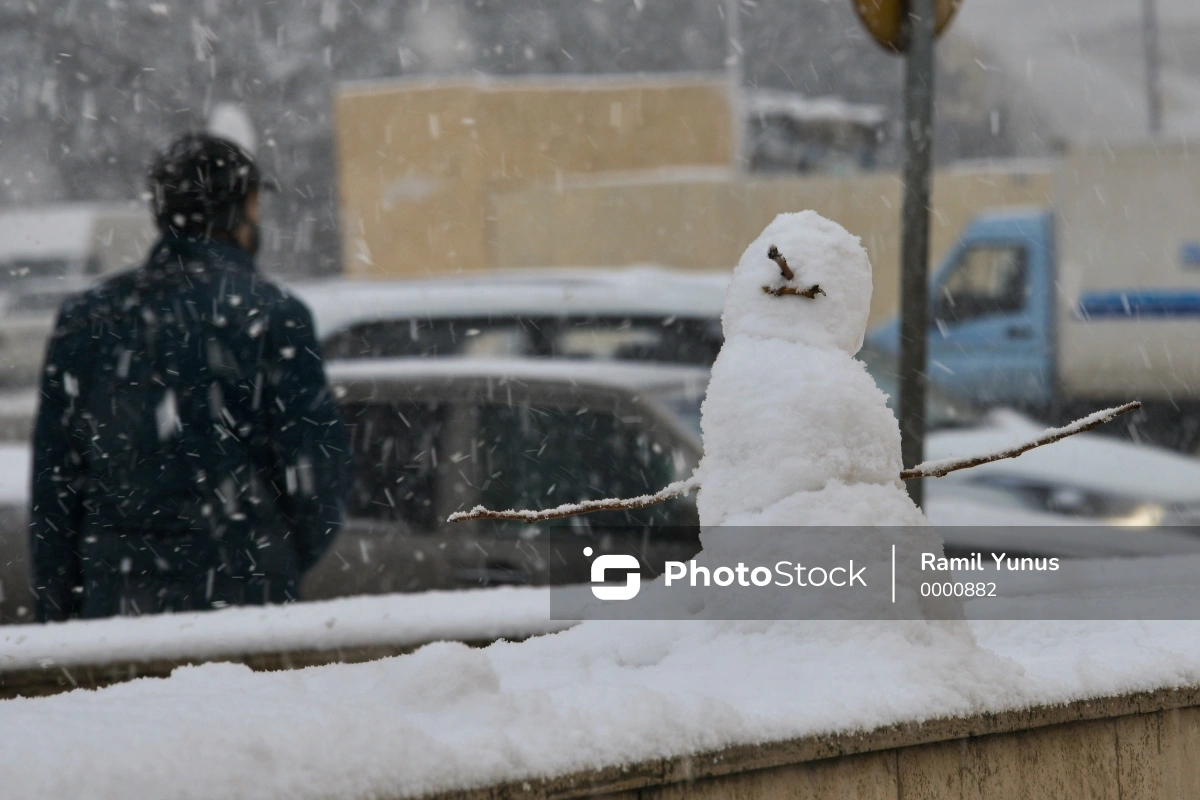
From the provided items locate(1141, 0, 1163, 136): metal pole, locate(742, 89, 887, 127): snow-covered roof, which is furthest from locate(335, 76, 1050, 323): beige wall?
locate(1141, 0, 1163, 136): metal pole

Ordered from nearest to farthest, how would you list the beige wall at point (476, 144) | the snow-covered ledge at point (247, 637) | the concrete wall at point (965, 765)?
1. the concrete wall at point (965, 765)
2. the snow-covered ledge at point (247, 637)
3. the beige wall at point (476, 144)

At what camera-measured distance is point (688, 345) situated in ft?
17.6

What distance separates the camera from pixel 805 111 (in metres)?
27.5

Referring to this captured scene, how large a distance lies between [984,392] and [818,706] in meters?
12.7

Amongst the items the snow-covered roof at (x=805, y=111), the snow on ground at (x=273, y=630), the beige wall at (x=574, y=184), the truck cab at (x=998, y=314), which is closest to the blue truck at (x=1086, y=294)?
the truck cab at (x=998, y=314)

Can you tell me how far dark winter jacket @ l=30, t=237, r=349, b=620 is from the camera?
3.17 metres

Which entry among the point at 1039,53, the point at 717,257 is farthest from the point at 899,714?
A: the point at 1039,53

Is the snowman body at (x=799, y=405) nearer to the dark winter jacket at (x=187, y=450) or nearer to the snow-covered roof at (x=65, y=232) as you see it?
the dark winter jacket at (x=187, y=450)

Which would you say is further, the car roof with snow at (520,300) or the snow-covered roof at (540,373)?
the car roof with snow at (520,300)

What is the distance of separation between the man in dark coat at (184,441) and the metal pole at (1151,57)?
110 feet

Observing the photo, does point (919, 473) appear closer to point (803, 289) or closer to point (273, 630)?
point (803, 289)

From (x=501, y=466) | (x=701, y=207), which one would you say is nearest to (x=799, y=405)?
(x=501, y=466)

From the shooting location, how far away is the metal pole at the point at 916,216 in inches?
145

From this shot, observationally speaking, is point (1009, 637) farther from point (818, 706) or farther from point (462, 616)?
point (462, 616)
